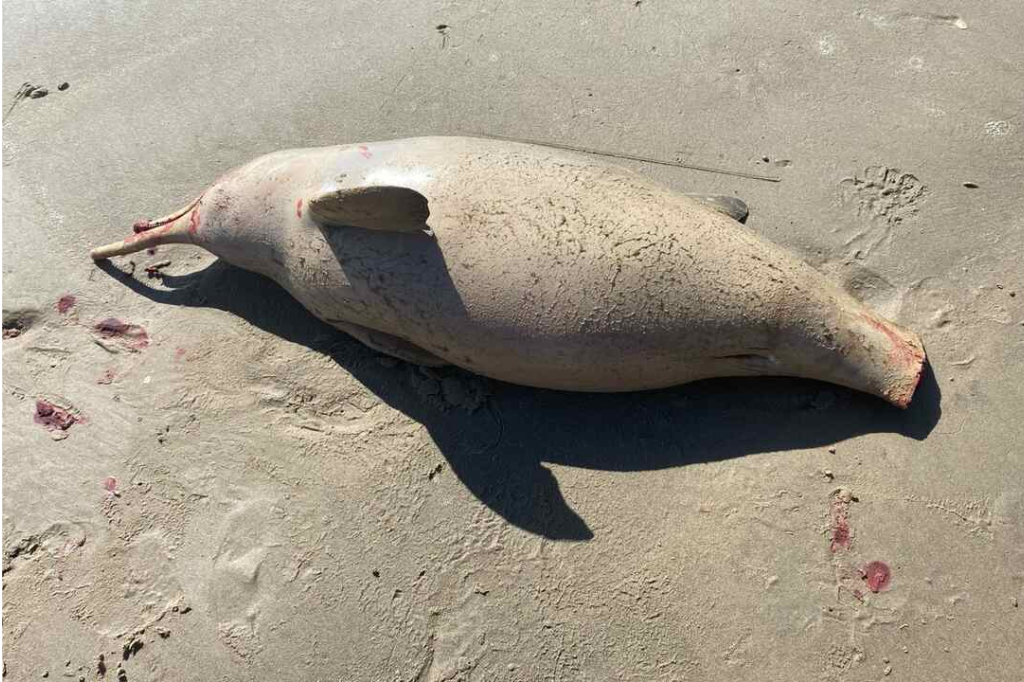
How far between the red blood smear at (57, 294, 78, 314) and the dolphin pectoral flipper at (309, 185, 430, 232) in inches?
65.2

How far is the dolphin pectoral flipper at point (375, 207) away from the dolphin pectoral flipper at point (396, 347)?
20.4 inches

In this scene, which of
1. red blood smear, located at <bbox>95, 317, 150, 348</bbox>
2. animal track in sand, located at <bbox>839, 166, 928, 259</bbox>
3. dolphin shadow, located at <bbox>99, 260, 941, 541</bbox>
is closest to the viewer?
dolphin shadow, located at <bbox>99, 260, 941, 541</bbox>

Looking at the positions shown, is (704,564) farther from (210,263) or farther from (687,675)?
(210,263)

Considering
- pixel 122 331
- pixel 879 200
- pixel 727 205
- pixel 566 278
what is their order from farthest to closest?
pixel 122 331
pixel 879 200
pixel 727 205
pixel 566 278

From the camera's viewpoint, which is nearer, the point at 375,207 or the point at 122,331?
the point at 375,207

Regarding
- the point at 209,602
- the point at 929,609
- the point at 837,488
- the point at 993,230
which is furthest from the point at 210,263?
the point at 993,230

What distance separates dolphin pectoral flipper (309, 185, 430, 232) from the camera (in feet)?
7.66

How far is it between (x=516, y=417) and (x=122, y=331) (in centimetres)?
205

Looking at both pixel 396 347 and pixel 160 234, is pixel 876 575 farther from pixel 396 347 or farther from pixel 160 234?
pixel 160 234

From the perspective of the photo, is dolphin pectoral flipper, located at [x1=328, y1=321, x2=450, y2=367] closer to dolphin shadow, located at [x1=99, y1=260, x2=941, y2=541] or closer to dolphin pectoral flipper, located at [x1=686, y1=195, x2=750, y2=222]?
dolphin shadow, located at [x1=99, y1=260, x2=941, y2=541]

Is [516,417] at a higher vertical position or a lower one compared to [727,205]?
lower

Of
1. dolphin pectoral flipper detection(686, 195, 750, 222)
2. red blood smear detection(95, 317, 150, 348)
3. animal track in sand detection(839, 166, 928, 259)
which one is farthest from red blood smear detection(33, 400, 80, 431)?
animal track in sand detection(839, 166, 928, 259)

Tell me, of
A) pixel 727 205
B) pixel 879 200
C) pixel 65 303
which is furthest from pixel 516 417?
pixel 65 303

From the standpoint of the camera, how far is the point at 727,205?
2.95m
